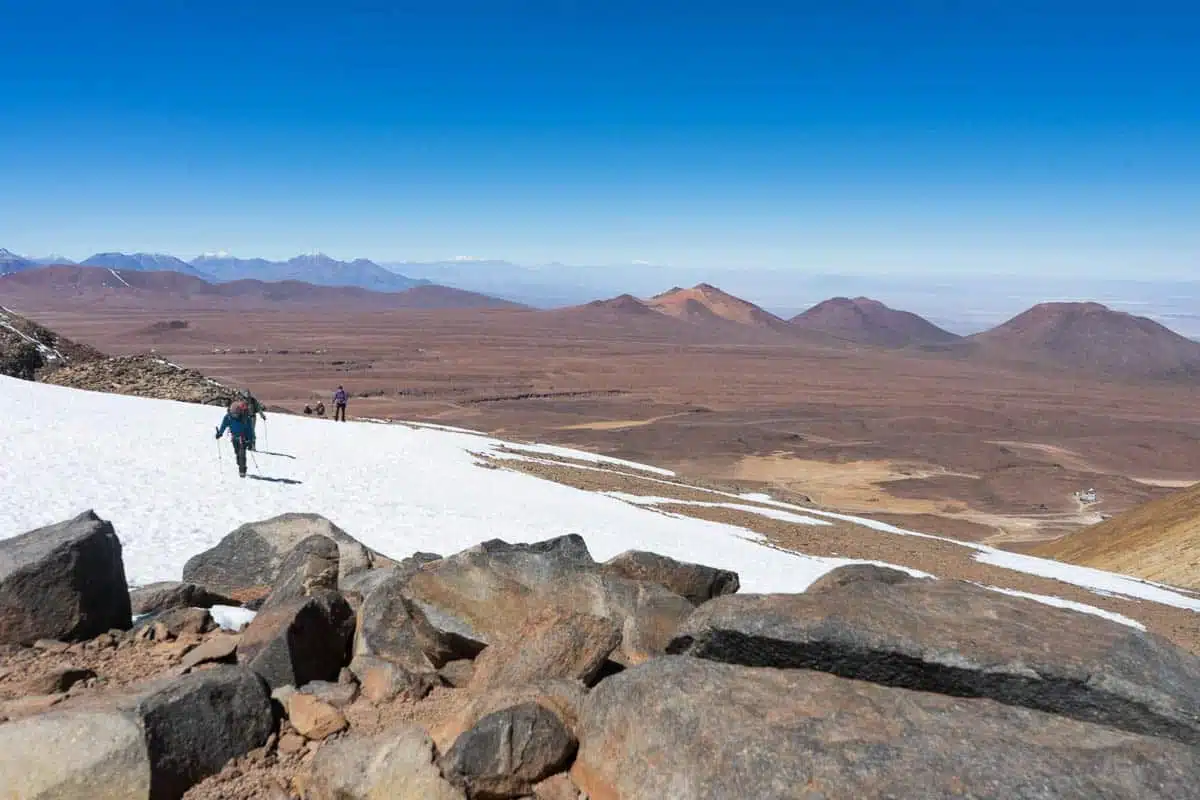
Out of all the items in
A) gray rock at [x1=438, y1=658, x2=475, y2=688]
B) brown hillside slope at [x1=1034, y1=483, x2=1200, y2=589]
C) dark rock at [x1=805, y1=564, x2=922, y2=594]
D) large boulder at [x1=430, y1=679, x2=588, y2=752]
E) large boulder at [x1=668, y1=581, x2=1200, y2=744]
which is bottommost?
brown hillside slope at [x1=1034, y1=483, x2=1200, y2=589]

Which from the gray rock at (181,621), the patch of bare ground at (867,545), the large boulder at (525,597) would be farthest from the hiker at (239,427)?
the large boulder at (525,597)

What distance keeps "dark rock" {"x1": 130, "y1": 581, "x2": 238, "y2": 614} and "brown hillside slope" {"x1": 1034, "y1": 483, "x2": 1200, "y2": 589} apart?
31.0 m

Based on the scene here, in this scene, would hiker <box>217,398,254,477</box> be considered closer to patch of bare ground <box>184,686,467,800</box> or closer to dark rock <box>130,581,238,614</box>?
dark rock <box>130,581,238,614</box>

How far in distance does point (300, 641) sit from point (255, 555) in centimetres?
443

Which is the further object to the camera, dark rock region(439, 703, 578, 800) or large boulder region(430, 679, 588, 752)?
large boulder region(430, 679, 588, 752)

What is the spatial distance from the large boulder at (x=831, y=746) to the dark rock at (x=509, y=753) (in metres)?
0.18

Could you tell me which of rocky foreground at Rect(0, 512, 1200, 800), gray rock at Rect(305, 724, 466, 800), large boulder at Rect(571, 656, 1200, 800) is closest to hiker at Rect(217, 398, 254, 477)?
rocky foreground at Rect(0, 512, 1200, 800)

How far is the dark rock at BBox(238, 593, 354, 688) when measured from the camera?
607 centimetres

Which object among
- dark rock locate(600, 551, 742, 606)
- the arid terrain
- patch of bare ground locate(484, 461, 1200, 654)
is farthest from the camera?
the arid terrain

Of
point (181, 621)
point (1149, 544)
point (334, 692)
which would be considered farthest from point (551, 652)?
point (1149, 544)

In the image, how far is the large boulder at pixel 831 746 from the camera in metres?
4.01

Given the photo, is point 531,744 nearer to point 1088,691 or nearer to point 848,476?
point 1088,691

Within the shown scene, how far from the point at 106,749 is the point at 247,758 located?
2.90 feet

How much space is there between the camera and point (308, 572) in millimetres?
7801
